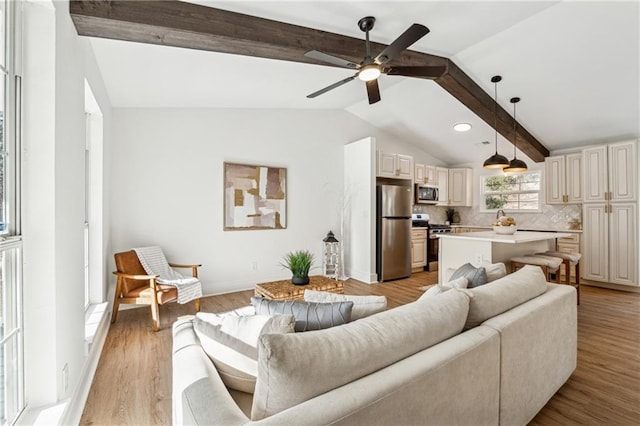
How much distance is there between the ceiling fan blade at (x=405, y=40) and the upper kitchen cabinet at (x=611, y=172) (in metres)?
4.41

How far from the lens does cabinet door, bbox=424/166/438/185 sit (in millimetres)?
6449

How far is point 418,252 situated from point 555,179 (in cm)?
268

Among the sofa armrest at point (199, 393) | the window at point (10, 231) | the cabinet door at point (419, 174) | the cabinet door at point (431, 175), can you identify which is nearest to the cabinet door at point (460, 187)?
the cabinet door at point (431, 175)

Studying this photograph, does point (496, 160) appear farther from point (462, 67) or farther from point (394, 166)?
point (394, 166)

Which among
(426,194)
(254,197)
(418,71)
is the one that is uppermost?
(418,71)

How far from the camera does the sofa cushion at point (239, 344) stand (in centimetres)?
121

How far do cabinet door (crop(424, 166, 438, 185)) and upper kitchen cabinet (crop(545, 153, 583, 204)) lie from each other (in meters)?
1.94

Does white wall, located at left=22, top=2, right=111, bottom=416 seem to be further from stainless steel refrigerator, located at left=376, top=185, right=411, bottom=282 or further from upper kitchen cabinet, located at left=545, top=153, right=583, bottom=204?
upper kitchen cabinet, located at left=545, top=153, right=583, bottom=204

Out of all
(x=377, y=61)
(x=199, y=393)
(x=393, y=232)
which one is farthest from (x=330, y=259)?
(x=199, y=393)

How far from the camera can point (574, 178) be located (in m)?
5.13

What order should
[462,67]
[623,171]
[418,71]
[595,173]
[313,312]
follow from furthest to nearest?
[595,173]
[623,171]
[462,67]
[418,71]
[313,312]

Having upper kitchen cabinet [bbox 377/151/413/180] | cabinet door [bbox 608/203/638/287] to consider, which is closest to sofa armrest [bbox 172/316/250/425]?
upper kitchen cabinet [bbox 377/151/413/180]

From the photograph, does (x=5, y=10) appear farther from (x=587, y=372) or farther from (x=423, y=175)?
(x=423, y=175)

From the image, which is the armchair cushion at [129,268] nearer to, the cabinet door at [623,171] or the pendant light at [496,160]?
the pendant light at [496,160]
